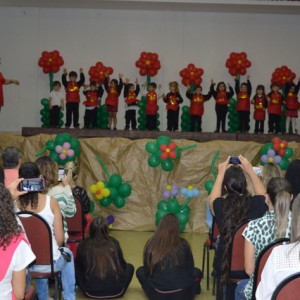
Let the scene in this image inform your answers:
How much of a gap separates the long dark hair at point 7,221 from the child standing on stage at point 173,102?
9.01m

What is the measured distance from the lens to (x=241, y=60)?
492 inches

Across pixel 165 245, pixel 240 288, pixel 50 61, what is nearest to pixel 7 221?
pixel 240 288

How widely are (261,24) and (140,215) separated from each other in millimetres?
7325

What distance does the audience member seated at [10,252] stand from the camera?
2607 millimetres

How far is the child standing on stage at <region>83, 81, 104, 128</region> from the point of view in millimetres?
11816

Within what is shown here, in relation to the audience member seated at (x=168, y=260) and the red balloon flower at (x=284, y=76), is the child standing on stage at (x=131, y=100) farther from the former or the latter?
the audience member seated at (x=168, y=260)

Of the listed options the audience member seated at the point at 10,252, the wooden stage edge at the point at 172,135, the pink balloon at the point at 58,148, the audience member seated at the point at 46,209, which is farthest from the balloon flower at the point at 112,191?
the audience member seated at the point at 10,252

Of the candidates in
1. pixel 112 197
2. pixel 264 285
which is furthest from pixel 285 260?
pixel 112 197

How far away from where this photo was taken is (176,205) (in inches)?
297

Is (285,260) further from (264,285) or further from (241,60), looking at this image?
(241,60)

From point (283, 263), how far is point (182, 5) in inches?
438

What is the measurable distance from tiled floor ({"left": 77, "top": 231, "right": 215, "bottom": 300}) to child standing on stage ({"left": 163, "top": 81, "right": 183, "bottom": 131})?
4.40 metres

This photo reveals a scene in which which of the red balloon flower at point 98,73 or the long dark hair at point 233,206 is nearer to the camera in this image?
the long dark hair at point 233,206

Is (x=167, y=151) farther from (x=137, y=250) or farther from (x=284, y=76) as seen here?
(x=284, y=76)
